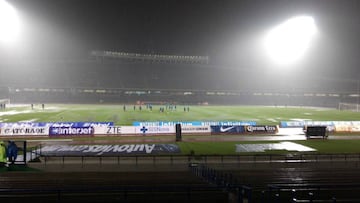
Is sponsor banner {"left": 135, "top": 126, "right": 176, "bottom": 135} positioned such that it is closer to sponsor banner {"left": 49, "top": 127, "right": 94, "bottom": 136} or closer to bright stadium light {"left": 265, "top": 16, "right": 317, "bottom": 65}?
→ sponsor banner {"left": 49, "top": 127, "right": 94, "bottom": 136}

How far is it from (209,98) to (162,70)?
17.1 metres

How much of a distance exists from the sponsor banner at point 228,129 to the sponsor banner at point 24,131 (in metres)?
18.2

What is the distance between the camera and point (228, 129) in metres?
37.1

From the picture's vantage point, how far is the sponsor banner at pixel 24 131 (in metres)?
33.3

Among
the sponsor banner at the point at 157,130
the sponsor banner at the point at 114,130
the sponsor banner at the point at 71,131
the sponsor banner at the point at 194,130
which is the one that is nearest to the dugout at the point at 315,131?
the sponsor banner at the point at 194,130

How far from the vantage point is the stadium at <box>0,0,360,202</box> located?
38.3 ft

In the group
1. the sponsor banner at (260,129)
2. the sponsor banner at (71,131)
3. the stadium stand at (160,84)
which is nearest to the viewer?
the sponsor banner at (71,131)

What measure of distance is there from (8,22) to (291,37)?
52.5 metres

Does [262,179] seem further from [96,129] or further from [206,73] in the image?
[206,73]

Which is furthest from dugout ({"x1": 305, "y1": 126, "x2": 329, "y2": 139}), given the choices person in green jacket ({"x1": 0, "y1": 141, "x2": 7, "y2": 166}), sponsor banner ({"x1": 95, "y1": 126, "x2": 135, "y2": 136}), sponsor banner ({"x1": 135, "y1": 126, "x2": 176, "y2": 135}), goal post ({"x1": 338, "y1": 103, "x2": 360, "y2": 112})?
goal post ({"x1": 338, "y1": 103, "x2": 360, "y2": 112})

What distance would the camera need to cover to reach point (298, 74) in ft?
323

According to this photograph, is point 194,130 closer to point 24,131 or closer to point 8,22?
point 24,131

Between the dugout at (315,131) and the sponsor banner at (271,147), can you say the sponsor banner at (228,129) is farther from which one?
the sponsor banner at (271,147)

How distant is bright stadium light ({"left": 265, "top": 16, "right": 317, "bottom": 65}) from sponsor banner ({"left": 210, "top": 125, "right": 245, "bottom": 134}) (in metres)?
25.2
